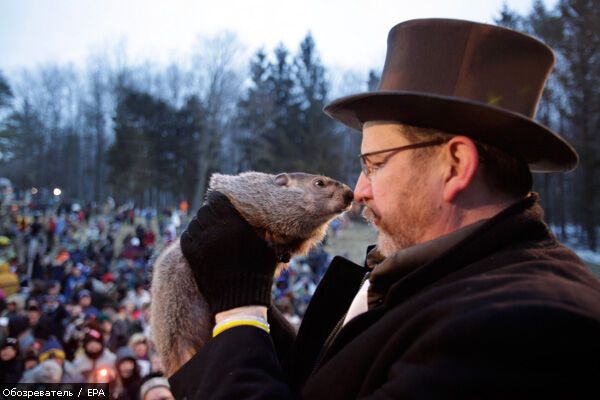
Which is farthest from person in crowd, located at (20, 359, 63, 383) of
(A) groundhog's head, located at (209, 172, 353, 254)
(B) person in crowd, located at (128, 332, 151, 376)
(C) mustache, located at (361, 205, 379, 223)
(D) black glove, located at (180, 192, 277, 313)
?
(C) mustache, located at (361, 205, 379, 223)

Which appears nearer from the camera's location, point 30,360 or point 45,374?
point 45,374

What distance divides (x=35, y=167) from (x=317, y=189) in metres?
54.2

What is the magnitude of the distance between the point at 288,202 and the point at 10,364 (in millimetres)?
5642

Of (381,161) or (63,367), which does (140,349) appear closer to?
(63,367)

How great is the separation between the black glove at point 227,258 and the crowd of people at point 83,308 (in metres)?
1.19

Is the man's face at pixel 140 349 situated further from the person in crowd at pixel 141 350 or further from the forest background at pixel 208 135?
the forest background at pixel 208 135

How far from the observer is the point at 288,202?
9.61ft

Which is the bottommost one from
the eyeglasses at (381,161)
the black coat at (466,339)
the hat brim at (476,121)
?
the black coat at (466,339)

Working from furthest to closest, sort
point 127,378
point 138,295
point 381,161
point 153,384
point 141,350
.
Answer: point 138,295 < point 141,350 < point 127,378 < point 153,384 < point 381,161

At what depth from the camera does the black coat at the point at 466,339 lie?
993mm

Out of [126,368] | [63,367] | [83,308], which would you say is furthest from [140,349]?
[83,308]

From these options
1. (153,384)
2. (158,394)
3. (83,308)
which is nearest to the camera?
(158,394)

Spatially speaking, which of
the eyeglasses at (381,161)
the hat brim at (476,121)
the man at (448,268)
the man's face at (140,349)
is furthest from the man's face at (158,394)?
the hat brim at (476,121)

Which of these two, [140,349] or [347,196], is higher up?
[347,196]
